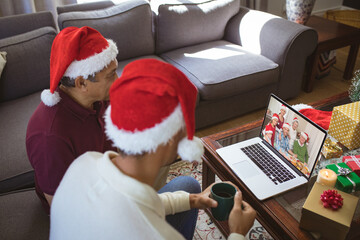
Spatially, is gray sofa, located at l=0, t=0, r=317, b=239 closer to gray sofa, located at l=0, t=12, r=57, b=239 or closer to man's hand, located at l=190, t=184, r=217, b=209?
gray sofa, located at l=0, t=12, r=57, b=239

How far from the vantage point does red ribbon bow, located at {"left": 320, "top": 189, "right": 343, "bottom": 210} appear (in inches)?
40.3

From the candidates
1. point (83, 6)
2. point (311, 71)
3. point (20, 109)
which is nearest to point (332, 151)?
point (311, 71)

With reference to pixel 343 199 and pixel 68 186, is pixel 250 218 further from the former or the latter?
pixel 68 186

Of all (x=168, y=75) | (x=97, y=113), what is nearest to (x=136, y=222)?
(x=168, y=75)

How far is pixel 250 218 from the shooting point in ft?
3.32

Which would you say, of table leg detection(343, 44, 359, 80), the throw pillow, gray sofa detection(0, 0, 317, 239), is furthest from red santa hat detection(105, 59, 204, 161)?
A: table leg detection(343, 44, 359, 80)

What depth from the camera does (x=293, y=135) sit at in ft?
4.28

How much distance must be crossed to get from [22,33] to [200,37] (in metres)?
1.39

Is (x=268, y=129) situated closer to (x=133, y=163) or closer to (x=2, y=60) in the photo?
(x=133, y=163)

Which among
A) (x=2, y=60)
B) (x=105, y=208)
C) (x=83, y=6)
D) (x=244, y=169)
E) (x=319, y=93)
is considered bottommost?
(x=319, y=93)

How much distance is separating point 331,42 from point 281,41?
2.03ft

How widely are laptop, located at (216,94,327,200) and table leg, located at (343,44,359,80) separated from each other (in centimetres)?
195

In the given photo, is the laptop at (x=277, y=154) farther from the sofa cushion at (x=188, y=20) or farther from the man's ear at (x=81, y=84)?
the sofa cushion at (x=188, y=20)

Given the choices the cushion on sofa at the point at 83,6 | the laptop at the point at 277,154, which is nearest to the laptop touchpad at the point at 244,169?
the laptop at the point at 277,154
